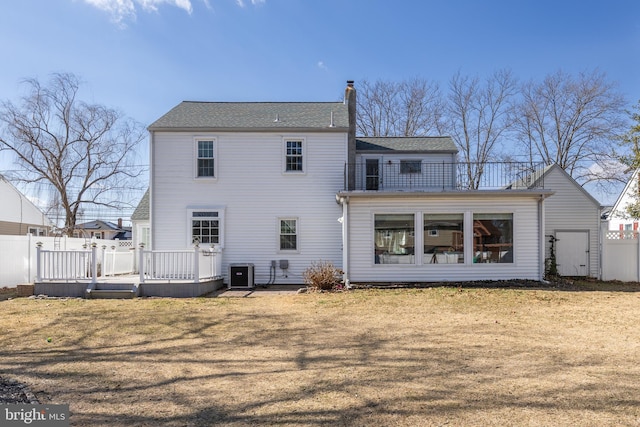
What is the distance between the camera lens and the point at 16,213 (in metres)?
21.5

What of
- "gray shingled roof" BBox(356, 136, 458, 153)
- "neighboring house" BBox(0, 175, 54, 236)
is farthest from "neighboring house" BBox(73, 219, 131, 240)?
"gray shingled roof" BBox(356, 136, 458, 153)

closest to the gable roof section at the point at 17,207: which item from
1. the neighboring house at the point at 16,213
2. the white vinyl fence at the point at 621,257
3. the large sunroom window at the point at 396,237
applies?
the neighboring house at the point at 16,213

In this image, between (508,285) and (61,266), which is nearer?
(61,266)

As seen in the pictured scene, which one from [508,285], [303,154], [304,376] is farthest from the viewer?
[303,154]

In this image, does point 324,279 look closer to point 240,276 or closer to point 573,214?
point 240,276

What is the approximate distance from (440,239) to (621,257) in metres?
8.14

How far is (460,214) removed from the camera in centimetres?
1366

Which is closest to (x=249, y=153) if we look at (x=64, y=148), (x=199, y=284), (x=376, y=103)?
(x=199, y=284)

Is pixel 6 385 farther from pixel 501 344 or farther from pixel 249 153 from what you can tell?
pixel 249 153

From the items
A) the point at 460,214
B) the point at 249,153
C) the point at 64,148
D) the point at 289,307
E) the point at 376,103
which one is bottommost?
the point at 289,307

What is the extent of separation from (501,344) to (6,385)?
650cm

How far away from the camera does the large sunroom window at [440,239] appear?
13.6 m

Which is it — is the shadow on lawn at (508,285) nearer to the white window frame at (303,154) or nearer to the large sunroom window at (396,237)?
the large sunroom window at (396,237)

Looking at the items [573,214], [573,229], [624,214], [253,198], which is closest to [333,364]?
[253,198]
